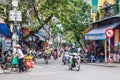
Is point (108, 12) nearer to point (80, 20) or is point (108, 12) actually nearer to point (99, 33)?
point (99, 33)

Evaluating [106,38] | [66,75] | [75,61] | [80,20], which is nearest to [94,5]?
[80,20]

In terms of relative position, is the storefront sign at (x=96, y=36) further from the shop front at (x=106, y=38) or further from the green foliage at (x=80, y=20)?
the green foliage at (x=80, y=20)

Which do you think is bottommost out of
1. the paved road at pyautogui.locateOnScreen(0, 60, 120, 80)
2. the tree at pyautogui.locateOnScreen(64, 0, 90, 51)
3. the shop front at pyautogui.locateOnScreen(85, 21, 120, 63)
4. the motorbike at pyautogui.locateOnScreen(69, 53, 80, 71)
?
the paved road at pyautogui.locateOnScreen(0, 60, 120, 80)

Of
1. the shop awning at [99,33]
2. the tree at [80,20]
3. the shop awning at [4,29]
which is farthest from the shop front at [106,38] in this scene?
the shop awning at [4,29]

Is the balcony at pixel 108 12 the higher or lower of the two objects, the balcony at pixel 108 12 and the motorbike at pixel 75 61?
the higher

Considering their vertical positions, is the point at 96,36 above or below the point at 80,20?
below

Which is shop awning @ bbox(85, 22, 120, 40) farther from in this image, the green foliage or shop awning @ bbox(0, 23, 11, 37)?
shop awning @ bbox(0, 23, 11, 37)

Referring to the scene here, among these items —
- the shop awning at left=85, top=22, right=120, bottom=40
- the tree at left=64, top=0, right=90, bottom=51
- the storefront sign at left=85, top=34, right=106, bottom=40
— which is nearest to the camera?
the shop awning at left=85, top=22, right=120, bottom=40

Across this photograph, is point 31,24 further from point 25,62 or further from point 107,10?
point 25,62

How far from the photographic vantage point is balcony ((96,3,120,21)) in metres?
37.1

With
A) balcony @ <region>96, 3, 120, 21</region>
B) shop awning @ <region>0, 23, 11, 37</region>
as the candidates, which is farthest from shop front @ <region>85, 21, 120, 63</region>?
shop awning @ <region>0, 23, 11, 37</region>

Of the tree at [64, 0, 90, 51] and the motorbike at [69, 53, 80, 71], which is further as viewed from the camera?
the tree at [64, 0, 90, 51]

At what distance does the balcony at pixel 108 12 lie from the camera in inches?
1460

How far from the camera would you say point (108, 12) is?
127 feet
